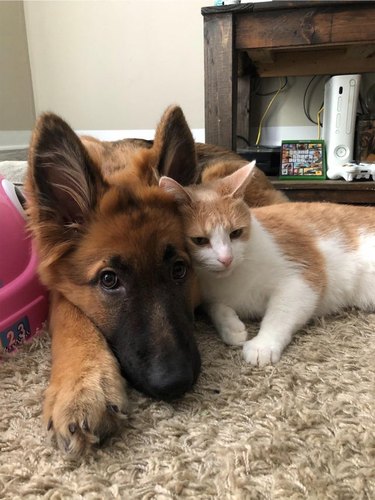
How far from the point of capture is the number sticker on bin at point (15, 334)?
1259 millimetres

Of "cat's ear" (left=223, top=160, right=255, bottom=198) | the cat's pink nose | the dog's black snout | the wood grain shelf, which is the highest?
"cat's ear" (left=223, top=160, right=255, bottom=198)

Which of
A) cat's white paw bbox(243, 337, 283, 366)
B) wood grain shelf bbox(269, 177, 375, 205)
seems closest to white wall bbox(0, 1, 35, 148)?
wood grain shelf bbox(269, 177, 375, 205)

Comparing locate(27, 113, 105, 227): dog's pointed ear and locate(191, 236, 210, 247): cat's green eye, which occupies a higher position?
locate(27, 113, 105, 227): dog's pointed ear

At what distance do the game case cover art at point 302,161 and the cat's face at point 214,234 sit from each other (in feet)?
6.46

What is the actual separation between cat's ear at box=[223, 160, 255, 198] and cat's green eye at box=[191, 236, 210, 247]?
0.19 m

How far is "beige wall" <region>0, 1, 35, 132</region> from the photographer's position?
4.76m

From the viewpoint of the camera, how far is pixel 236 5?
2420mm

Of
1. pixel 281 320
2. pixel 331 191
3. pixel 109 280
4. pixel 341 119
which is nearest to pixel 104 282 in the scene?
pixel 109 280

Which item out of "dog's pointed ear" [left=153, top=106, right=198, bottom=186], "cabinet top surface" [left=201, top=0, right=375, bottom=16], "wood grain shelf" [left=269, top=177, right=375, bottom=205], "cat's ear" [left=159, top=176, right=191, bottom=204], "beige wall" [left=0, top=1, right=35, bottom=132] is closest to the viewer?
"cat's ear" [left=159, top=176, right=191, bottom=204]

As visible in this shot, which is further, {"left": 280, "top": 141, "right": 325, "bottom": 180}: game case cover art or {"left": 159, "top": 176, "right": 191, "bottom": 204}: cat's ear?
{"left": 280, "top": 141, "right": 325, "bottom": 180}: game case cover art

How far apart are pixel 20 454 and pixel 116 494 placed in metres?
0.23

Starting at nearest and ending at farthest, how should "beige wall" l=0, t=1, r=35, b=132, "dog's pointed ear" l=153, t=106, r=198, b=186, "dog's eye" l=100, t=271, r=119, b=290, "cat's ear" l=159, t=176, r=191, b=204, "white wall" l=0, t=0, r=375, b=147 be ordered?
"dog's eye" l=100, t=271, r=119, b=290 → "cat's ear" l=159, t=176, r=191, b=204 → "dog's pointed ear" l=153, t=106, r=198, b=186 → "white wall" l=0, t=0, r=375, b=147 → "beige wall" l=0, t=1, r=35, b=132

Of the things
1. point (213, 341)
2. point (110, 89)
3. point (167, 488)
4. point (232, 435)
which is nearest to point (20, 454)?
point (167, 488)

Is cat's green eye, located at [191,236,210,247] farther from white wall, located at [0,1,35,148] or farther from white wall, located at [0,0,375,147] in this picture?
white wall, located at [0,1,35,148]
